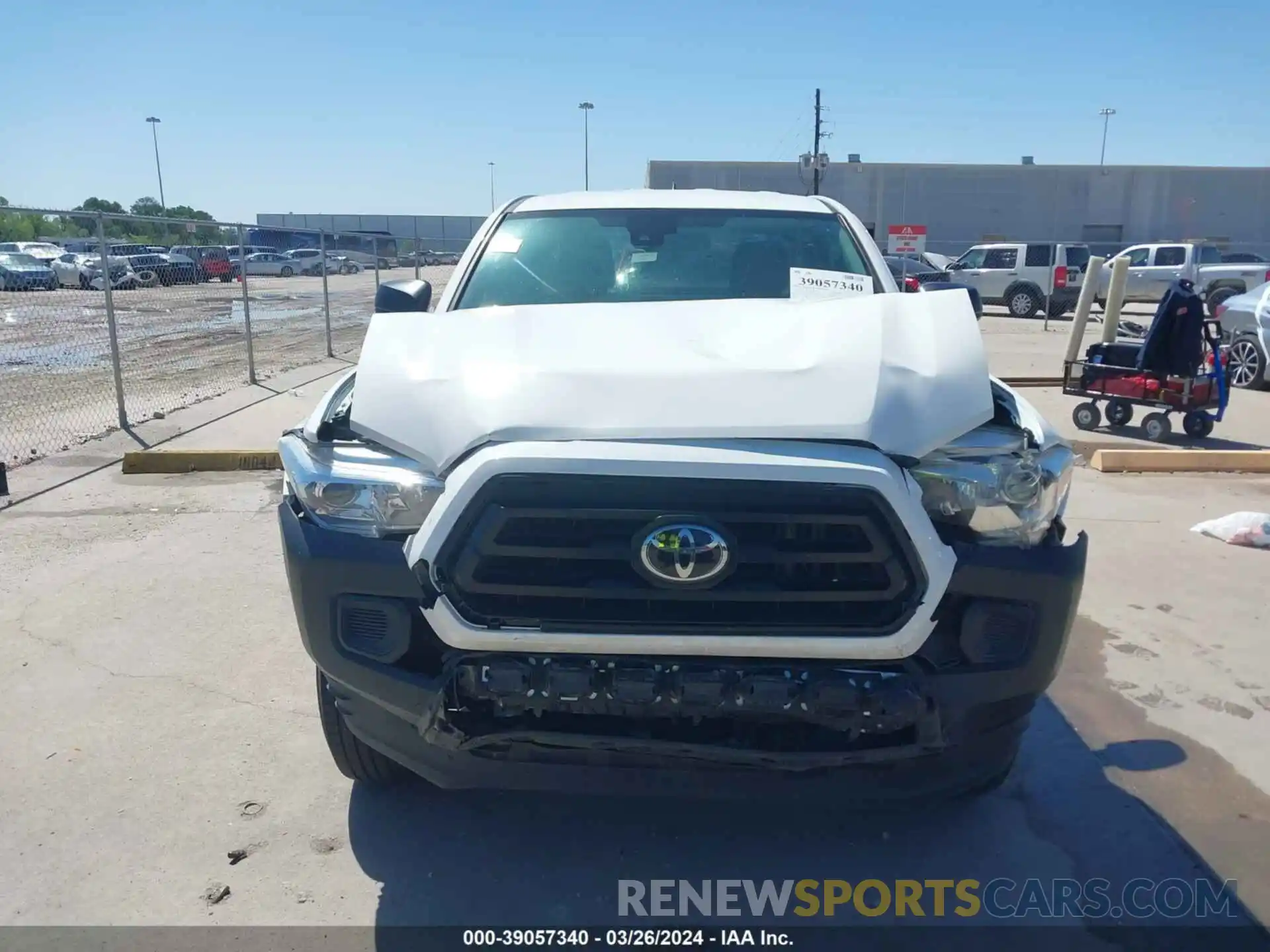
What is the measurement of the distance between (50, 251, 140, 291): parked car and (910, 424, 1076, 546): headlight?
778 centimetres

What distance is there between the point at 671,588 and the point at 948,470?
0.73 metres

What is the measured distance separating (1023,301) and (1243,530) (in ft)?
66.2

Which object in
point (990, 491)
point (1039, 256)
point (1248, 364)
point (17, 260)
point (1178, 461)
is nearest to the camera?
point (990, 491)

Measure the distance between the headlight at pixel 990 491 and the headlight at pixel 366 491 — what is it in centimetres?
119

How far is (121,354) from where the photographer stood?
41.5 ft

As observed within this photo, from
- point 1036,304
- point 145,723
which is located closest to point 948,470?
point 145,723

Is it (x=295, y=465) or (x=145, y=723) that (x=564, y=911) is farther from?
(x=145, y=723)

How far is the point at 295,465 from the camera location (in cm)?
246

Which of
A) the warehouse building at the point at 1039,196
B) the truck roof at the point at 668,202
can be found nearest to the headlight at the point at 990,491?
the truck roof at the point at 668,202

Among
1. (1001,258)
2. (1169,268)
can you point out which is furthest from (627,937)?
(1169,268)

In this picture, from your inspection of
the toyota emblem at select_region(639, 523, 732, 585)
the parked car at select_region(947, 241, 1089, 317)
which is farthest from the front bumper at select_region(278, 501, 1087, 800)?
the parked car at select_region(947, 241, 1089, 317)

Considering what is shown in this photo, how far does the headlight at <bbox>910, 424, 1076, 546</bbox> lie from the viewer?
91.4 inches

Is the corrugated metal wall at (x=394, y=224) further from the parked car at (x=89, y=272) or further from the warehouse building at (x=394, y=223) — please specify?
the parked car at (x=89, y=272)

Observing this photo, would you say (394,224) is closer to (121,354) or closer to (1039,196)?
(1039,196)
